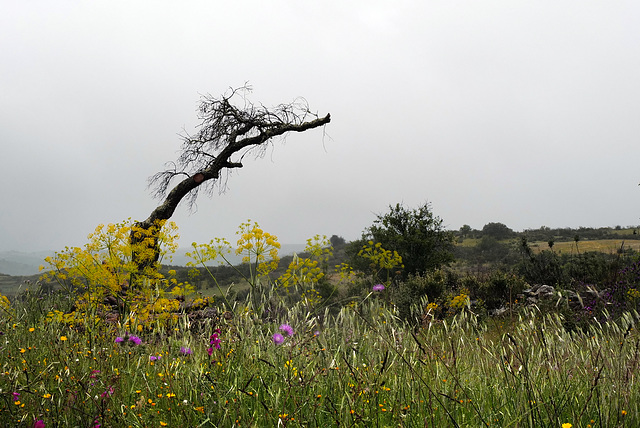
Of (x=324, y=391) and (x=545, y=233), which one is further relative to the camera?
(x=545, y=233)

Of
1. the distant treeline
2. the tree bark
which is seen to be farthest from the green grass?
the distant treeline

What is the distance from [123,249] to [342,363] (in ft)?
16.3

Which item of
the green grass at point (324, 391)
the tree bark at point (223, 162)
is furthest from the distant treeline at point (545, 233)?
the green grass at point (324, 391)

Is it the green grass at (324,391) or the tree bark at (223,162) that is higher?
the tree bark at (223,162)

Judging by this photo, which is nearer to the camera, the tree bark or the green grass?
the green grass

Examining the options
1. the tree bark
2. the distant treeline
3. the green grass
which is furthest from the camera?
the distant treeline

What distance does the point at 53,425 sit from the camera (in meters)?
2.29

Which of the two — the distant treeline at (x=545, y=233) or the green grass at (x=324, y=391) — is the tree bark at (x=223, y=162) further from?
the distant treeline at (x=545, y=233)

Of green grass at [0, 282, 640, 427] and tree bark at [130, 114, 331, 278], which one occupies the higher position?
tree bark at [130, 114, 331, 278]

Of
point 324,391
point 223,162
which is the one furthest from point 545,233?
point 324,391

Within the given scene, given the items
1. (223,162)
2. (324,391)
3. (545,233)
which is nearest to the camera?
(324,391)

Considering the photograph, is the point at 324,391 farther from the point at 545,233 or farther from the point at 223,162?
the point at 545,233

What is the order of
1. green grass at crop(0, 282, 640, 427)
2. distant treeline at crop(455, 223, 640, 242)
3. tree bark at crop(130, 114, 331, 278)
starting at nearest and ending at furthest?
1. green grass at crop(0, 282, 640, 427)
2. tree bark at crop(130, 114, 331, 278)
3. distant treeline at crop(455, 223, 640, 242)

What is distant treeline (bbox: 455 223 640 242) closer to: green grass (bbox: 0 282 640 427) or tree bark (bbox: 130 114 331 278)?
tree bark (bbox: 130 114 331 278)
